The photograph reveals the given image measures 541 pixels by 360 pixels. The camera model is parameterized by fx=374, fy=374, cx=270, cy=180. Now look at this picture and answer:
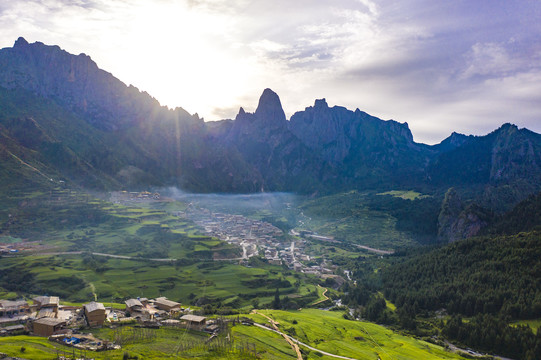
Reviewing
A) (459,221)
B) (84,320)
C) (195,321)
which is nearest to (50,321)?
(84,320)

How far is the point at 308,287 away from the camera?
108750mm

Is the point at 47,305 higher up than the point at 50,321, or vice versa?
the point at 50,321

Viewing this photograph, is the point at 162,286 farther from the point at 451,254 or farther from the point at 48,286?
the point at 451,254

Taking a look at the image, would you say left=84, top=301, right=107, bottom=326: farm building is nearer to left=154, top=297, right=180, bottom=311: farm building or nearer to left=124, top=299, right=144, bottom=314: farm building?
left=124, top=299, right=144, bottom=314: farm building

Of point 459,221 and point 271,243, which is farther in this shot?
point 271,243

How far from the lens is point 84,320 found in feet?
184

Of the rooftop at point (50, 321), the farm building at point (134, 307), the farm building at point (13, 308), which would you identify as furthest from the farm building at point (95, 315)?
the farm building at point (13, 308)

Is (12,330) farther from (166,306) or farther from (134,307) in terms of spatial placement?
(166,306)

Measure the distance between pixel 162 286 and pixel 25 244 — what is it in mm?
58706

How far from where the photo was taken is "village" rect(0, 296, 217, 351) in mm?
48094

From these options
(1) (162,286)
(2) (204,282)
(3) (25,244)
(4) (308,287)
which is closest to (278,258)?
(4) (308,287)

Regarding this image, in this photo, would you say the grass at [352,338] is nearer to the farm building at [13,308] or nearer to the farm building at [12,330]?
the farm building at [12,330]

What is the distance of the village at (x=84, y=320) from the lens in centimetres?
4809

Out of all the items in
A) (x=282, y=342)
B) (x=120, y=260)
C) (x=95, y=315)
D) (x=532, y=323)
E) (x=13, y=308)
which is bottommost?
(x=120, y=260)
